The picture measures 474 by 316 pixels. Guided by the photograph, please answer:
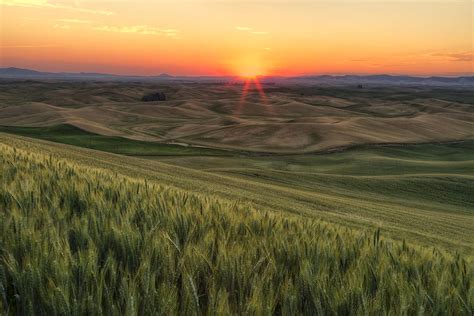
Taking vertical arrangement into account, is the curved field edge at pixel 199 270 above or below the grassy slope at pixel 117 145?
above

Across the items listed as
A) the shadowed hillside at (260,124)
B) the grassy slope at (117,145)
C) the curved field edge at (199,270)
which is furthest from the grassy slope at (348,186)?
the shadowed hillside at (260,124)

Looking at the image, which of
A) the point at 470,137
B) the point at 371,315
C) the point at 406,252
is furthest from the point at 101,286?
the point at 470,137

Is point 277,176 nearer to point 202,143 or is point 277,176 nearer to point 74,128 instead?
point 202,143

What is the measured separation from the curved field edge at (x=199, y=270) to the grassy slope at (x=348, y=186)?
362cm

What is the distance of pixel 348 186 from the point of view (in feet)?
105

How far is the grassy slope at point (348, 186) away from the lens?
1728 cm

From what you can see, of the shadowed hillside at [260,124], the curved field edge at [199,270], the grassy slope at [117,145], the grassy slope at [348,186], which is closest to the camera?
the curved field edge at [199,270]

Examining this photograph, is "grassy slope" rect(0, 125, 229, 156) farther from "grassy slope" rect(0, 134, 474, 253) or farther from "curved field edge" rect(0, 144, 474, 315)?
"curved field edge" rect(0, 144, 474, 315)

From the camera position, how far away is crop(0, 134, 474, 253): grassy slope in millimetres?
17281

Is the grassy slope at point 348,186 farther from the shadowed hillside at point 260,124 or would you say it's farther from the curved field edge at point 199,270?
the shadowed hillside at point 260,124

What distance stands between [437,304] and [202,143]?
6605 cm

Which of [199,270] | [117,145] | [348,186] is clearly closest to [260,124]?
[117,145]

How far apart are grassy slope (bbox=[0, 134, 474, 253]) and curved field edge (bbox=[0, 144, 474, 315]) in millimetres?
3624

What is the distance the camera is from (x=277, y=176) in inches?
1277
